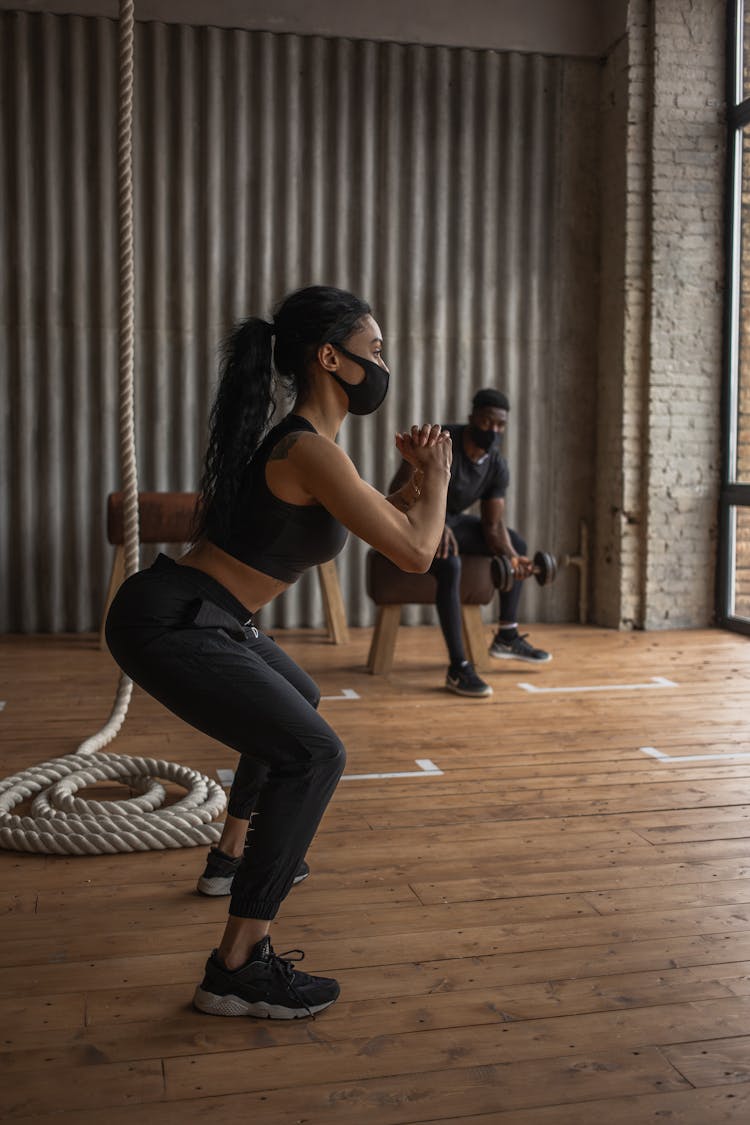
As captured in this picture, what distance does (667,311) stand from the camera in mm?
6367

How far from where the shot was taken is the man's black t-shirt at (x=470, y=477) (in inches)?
205

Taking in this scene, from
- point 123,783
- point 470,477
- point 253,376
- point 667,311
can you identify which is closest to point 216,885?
point 123,783

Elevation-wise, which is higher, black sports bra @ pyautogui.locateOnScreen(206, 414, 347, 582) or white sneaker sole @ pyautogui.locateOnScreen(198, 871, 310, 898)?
black sports bra @ pyautogui.locateOnScreen(206, 414, 347, 582)

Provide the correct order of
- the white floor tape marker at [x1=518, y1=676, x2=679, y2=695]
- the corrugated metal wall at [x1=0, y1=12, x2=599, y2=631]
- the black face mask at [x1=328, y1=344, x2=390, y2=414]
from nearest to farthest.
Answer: the black face mask at [x1=328, y1=344, x2=390, y2=414], the white floor tape marker at [x1=518, y1=676, x2=679, y2=695], the corrugated metal wall at [x1=0, y1=12, x2=599, y2=631]

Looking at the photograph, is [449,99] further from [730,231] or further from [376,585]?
[376,585]

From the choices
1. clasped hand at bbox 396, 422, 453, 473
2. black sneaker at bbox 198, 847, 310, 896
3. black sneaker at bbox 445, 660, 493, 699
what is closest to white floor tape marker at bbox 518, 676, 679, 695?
black sneaker at bbox 445, 660, 493, 699

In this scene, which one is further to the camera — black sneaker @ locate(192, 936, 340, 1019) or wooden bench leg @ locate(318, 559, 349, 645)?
wooden bench leg @ locate(318, 559, 349, 645)

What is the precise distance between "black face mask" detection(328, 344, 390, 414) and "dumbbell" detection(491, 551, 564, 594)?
312cm

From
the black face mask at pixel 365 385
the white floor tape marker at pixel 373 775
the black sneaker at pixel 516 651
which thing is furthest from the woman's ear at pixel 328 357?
the black sneaker at pixel 516 651

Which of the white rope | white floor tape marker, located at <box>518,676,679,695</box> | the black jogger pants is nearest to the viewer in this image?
the black jogger pants

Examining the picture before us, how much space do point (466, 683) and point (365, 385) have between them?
9.08ft

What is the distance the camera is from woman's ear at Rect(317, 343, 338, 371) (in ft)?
6.98

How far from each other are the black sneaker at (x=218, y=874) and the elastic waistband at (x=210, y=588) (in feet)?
2.38

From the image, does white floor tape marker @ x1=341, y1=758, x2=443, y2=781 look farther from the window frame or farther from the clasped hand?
the window frame
